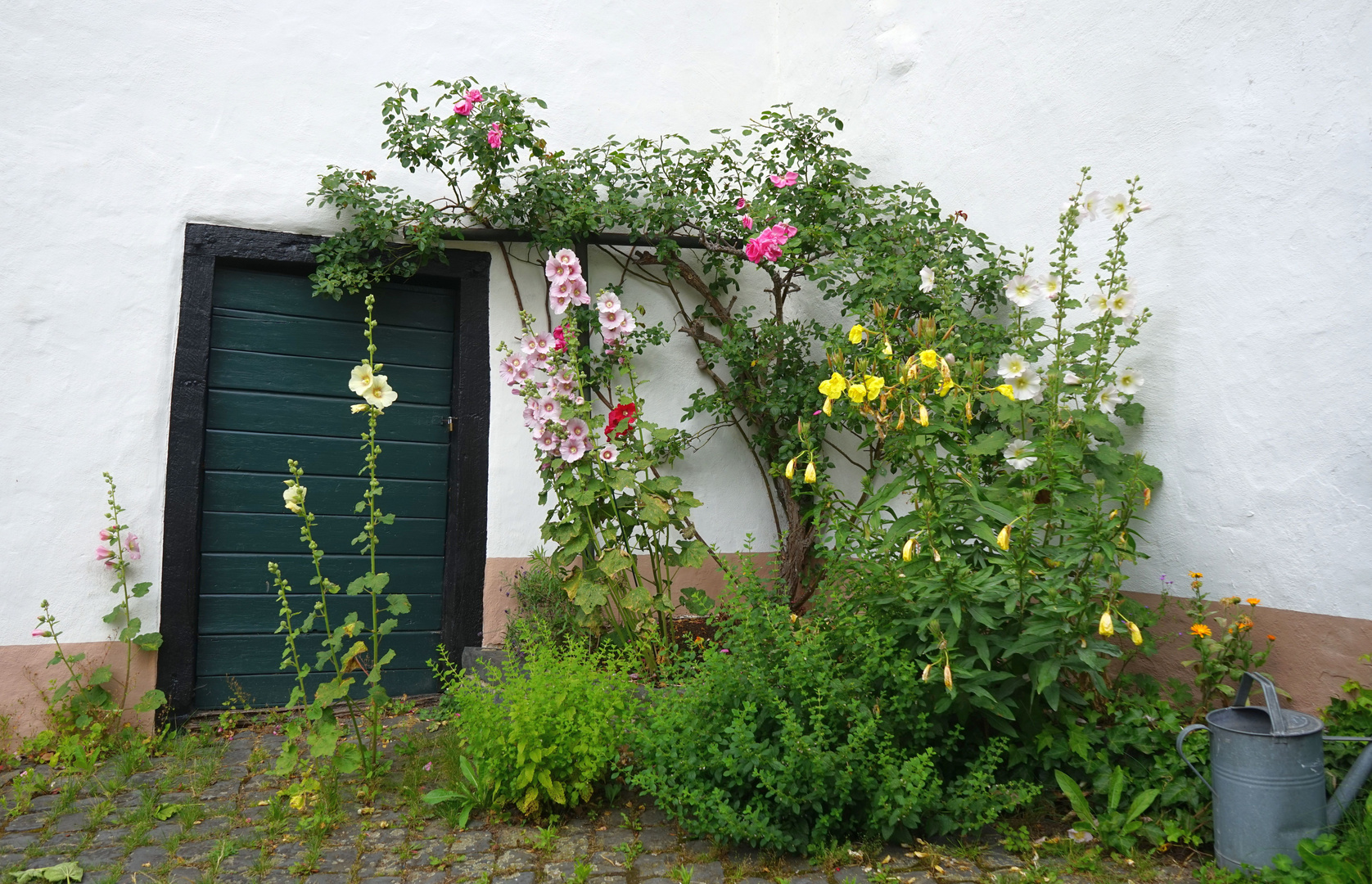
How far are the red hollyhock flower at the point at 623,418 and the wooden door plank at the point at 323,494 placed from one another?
1.12 meters

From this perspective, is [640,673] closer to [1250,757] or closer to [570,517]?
[570,517]

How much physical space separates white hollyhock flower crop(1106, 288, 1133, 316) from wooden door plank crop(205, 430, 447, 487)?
3.22 metres

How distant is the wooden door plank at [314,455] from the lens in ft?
13.9

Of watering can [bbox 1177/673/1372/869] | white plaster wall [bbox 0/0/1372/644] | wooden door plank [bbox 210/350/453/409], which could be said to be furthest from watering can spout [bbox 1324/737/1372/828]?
wooden door plank [bbox 210/350/453/409]

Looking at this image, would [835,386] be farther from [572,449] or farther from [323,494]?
[323,494]

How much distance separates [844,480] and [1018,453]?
189 centimetres

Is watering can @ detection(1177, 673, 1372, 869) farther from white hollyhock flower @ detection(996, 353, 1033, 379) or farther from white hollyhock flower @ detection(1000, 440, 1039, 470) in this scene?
white hollyhock flower @ detection(996, 353, 1033, 379)

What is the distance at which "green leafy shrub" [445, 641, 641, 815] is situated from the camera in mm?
2926

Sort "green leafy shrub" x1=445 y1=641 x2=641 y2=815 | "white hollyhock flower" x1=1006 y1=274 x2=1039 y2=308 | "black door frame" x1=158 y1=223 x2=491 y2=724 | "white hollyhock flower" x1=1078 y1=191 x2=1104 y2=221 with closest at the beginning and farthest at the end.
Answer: "green leafy shrub" x1=445 y1=641 x2=641 y2=815 < "white hollyhock flower" x1=1078 y1=191 x2=1104 y2=221 < "white hollyhock flower" x1=1006 y1=274 x2=1039 y2=308 < "black door frame" x1=158 y1=223 x2=491 y2=724

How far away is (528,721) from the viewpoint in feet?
Result: 9.53

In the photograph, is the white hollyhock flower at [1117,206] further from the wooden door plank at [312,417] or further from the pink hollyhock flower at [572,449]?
the wooden door plank at [312,417]

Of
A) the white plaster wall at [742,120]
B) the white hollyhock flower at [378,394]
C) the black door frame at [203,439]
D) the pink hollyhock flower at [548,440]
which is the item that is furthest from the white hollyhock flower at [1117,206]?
the black door frame at [203,439]

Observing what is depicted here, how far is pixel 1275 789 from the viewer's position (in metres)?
2.47

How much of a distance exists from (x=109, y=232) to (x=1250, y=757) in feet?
A: 15.9
